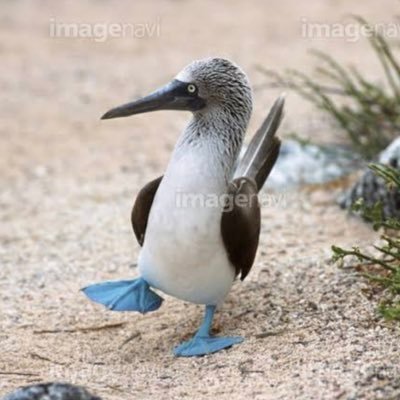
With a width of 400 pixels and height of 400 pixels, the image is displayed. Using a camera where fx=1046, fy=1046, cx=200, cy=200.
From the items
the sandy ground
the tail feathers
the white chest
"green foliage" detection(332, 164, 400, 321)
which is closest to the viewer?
"green foliage" detection(332, 164, 400, 321)

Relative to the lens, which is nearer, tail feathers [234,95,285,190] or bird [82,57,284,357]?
bird [82,57,284,357]

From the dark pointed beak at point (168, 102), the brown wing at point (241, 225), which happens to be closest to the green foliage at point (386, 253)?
the brown wing at point (241, 225)

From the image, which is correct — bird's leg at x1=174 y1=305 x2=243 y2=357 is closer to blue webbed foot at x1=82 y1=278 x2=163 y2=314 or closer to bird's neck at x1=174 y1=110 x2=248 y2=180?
blue webbed foot at x1=82 y1=278 x2=163 y2=314

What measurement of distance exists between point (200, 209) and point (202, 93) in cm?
55

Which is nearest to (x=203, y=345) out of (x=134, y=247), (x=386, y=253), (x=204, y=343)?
(x=204, y=343)

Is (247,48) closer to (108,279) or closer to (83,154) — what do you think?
(83,154)

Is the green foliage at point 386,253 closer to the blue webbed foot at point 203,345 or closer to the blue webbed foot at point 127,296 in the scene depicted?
the blue webbed foot at point 203,345

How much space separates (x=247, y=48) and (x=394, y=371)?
7556 mm

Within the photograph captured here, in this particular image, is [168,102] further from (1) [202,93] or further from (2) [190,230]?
(2) [190,230]

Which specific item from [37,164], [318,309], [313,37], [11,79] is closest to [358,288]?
[318,309]

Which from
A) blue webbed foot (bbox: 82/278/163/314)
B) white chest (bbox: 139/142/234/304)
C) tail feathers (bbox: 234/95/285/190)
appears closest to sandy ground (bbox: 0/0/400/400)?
blue webbed foot (bbox: 82/278/163/314)

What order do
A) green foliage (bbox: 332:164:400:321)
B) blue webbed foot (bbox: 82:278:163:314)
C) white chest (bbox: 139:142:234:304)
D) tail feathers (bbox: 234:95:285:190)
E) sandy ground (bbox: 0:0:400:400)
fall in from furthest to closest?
tail feathers (bbox: 234:95:285:190) < blue webbed foot (bbox: 82:278:163:314) < white chest (bbox: 139:142:234:304) < sandy ground (bbox: 0:0:400:400) < green foliage (bbox: 332:164:400:321)

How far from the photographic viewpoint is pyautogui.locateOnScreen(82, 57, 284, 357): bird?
4336 mm

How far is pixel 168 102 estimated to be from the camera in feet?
15.0
